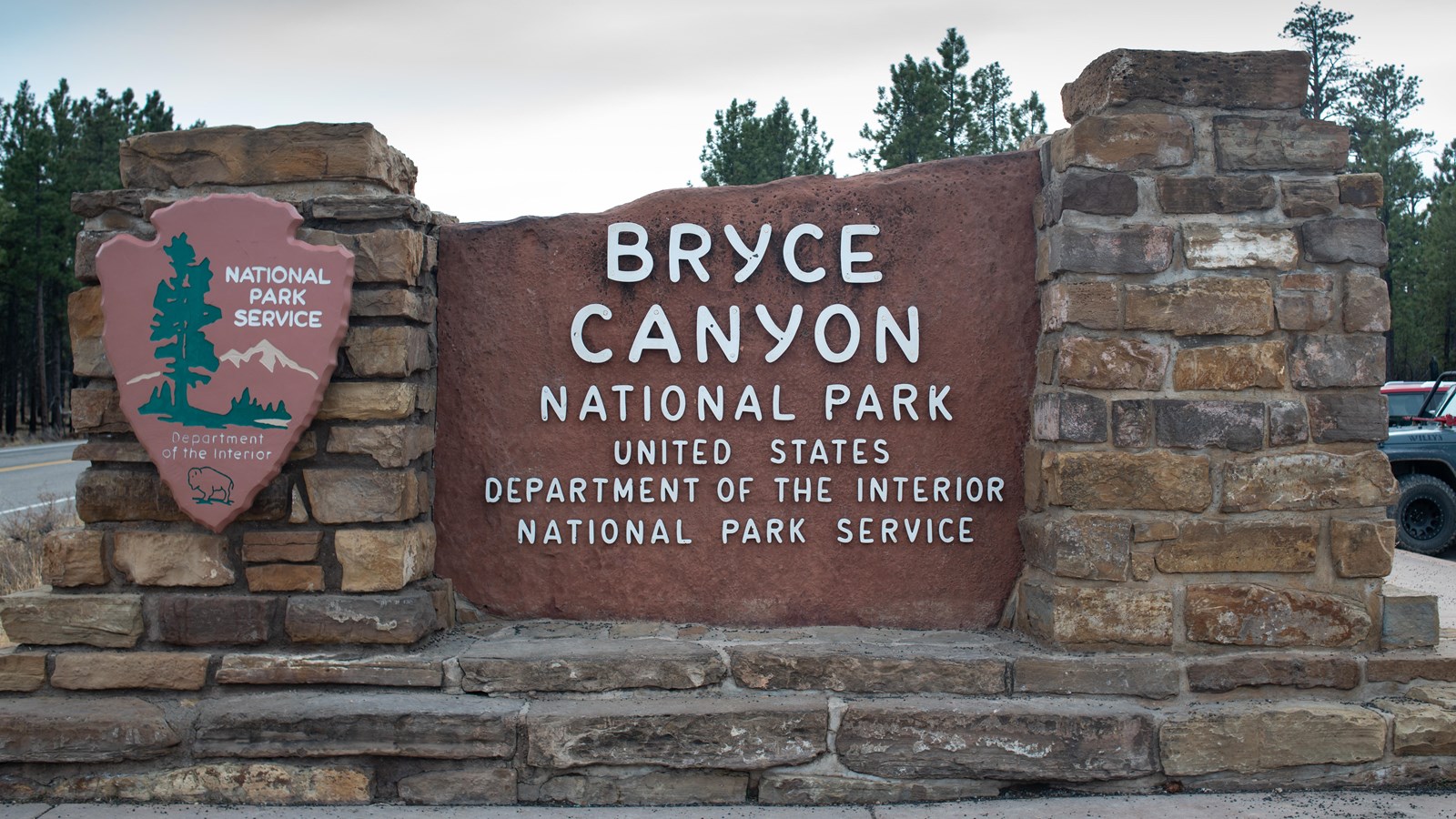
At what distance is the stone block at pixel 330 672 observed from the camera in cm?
347

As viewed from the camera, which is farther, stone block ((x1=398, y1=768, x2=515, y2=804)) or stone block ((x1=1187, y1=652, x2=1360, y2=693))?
stone block ((x1=1187, y1=652, x2=1360, y2=693))

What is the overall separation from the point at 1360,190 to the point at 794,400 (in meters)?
1.96

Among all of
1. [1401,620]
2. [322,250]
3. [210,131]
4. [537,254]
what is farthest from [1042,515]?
[210,131]

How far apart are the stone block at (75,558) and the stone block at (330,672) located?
542mm

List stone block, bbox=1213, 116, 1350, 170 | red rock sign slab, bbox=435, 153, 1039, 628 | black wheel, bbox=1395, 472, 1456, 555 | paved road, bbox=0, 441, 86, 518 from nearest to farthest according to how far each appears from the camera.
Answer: stone block, bbox=1213, 116, 1350, 170, red rock sign slab, bbox=435, 153, 1039, 628, black wheel, bbox=1395, 472, 1456, 555, paved road, bbox=0, 441, 86, 518

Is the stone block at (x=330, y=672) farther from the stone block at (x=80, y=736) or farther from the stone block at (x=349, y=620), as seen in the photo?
the stone block at (x=80, y=736)

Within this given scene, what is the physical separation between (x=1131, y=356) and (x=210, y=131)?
10.1 ft

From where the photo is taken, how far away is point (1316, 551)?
3.52 meters

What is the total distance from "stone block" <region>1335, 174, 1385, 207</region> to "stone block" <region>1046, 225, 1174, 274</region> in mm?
583

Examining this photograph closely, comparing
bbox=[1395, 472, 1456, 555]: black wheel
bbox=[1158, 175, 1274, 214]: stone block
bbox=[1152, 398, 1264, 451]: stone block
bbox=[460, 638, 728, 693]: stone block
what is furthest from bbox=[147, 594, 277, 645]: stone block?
bbox=[1395, 472, 1456, 555]: black wheel

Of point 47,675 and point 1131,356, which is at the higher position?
point 1131,356

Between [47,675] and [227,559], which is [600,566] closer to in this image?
[227,559]

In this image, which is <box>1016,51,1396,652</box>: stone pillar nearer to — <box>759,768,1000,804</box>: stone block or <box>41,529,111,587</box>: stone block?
<box>759,768,1000,804</box>: stone block

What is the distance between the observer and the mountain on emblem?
11.2 feet
